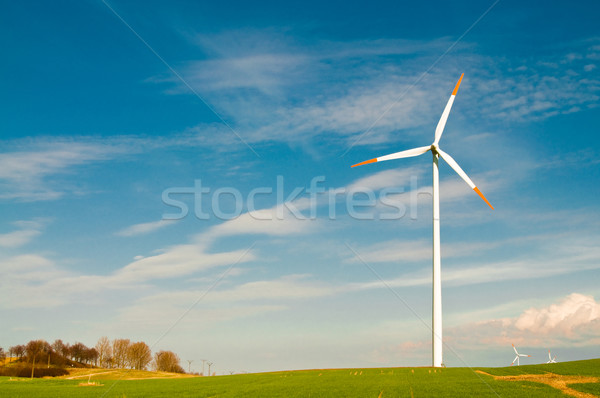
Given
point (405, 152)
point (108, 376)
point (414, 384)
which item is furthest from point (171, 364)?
point (414, 384)

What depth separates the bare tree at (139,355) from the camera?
18312 cm

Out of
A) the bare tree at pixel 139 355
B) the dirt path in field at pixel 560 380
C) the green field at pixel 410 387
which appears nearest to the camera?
the dirt path in field at pixel 560 380

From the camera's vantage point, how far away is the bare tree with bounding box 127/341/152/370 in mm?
183125

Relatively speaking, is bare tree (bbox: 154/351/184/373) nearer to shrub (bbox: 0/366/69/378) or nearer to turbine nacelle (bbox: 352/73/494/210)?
shrub (bbox: 0/366/69/378)

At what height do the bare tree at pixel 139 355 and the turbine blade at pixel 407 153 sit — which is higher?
the turbine blade at pixel 407 153

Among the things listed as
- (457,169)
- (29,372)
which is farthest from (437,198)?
(29,372)

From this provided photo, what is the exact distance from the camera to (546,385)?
127ft

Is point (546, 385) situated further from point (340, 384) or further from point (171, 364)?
point (171, 364)

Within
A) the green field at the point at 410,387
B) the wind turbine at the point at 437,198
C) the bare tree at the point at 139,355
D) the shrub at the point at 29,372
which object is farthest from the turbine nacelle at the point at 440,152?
the bare tree at the point at 139,355

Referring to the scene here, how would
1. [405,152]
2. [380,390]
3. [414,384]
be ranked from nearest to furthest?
[380,390], [414,384], [405,152]

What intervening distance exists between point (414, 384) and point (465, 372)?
11176 millimetres

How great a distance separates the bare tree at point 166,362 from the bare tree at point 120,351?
12.0 metres

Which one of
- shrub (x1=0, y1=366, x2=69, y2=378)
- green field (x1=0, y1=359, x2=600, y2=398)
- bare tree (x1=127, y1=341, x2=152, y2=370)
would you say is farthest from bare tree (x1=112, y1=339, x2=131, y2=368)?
green field (x1=0, y1=359, x2=600, y2=398)

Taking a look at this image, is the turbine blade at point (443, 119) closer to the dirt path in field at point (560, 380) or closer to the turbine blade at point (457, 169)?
the turbine blade at point (457, 169)
